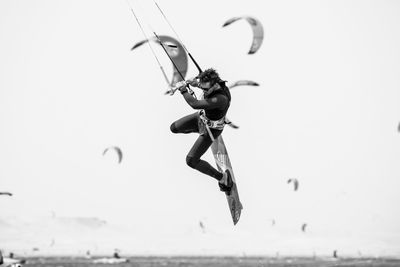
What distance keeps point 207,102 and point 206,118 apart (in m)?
0.73

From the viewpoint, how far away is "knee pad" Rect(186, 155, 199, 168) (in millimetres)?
12281

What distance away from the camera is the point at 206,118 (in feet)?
39.4

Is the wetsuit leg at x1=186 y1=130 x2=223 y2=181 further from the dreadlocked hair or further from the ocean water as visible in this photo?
the ocean water

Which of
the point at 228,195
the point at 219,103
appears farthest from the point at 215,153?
the point at 219,103

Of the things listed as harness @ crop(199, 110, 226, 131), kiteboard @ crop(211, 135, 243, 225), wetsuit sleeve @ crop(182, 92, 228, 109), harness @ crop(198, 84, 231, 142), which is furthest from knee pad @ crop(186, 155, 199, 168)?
wetsuit sleeve @ crop(182, 92, 228, 109)

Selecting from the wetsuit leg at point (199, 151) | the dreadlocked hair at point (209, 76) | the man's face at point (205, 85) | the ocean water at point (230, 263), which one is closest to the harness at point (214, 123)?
the wetsuit leg at point (199, 151)

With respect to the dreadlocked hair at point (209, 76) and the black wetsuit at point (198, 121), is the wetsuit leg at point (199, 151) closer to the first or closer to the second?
the black wetsuit at point (198, 121)

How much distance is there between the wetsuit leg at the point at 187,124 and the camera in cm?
1242

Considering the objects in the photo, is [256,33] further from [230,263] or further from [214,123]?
[230,263]

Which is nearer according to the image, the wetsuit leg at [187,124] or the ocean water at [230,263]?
the wetsuit leg at [187,124]

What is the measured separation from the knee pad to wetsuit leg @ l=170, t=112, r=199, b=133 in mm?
581

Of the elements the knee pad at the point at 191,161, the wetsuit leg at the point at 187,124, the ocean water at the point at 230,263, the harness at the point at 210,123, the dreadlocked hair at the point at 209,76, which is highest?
the ocean water at the point at 230,263

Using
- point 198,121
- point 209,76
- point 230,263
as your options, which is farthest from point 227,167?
point 230,263

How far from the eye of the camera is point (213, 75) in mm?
11508
